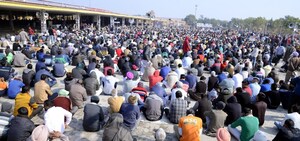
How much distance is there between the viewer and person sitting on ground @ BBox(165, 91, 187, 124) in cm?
→ 595

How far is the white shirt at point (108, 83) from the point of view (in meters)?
7.96

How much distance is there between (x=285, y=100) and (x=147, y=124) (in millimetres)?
4320

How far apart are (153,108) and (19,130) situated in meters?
2.84

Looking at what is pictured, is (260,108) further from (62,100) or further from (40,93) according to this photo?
(40,93)

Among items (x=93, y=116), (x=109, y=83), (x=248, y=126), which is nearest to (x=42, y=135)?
(x=93, y=116)

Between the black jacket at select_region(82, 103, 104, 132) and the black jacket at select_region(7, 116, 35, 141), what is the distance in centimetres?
126

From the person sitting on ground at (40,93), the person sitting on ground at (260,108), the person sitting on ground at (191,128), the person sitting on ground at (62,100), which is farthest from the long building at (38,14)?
the person sitting on ground at (260,108)

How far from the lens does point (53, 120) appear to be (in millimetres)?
4816

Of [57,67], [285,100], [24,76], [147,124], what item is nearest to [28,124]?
[147,124]

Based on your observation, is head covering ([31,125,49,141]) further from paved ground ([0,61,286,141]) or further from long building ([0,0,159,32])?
long building ([0,0,159,32])

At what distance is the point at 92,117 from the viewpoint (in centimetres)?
549

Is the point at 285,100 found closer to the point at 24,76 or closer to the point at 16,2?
the point at 24,76

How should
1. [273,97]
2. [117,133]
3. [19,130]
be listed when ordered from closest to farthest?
[117,133] → [19,130] → [273,97]

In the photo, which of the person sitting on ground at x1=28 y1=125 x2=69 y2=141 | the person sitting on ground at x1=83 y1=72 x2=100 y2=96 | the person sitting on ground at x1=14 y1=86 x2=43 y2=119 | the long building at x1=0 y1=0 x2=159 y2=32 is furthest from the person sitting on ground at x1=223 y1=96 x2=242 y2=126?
the long building at x1=0 y1=0 x2=159 y2=32
